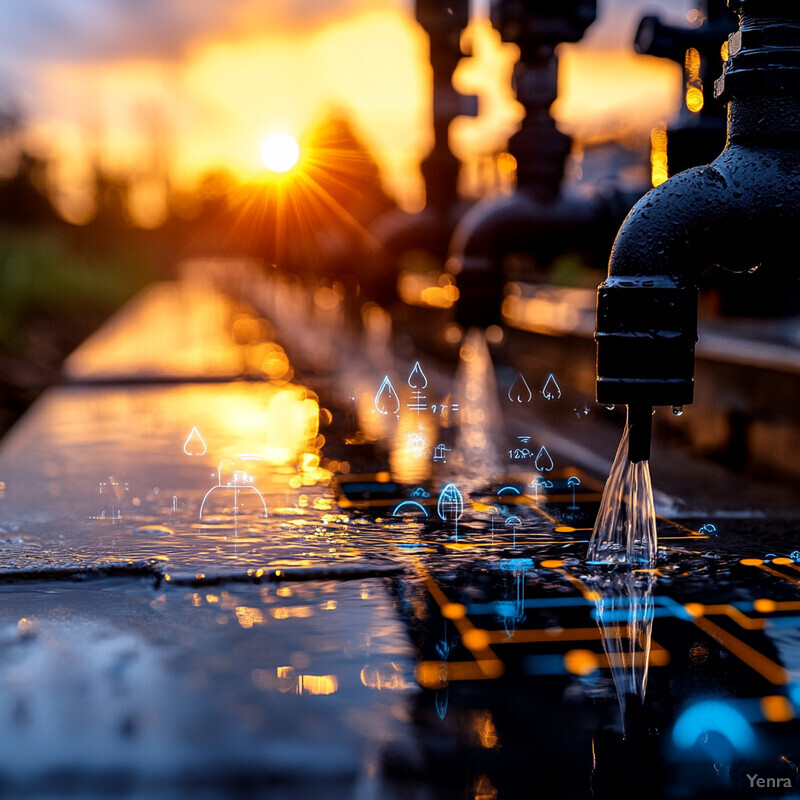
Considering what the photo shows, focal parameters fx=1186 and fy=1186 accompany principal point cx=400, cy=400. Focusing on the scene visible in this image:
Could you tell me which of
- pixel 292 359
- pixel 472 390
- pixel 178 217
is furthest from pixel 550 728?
pixel 178 217

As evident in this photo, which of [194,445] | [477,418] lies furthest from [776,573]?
[477,418]

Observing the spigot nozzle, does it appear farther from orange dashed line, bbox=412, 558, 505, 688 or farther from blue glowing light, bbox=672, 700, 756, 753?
blue glowing light, bbox=672, 700, 756, 753

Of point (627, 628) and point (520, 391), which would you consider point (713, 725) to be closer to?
point (627, 628)

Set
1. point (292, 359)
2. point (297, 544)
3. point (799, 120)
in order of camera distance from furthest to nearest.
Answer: point (292, 359) → point (297, 544) → point (799, 120)

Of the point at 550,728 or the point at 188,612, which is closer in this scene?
the point at 550,728

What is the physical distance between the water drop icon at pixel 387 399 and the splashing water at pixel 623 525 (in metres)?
3.73

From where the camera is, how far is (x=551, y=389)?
351 inches

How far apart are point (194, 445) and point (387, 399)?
7.64 feet

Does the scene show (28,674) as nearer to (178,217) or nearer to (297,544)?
(297,544)

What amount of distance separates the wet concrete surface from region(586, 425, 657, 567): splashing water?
11 centimetres

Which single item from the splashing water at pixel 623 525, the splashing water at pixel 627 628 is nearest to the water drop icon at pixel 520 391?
the splashing water at pixel 623 525

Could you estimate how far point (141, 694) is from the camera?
2.56 m

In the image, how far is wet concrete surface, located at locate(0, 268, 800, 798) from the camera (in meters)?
2.23

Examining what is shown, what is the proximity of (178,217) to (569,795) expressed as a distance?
236ft
